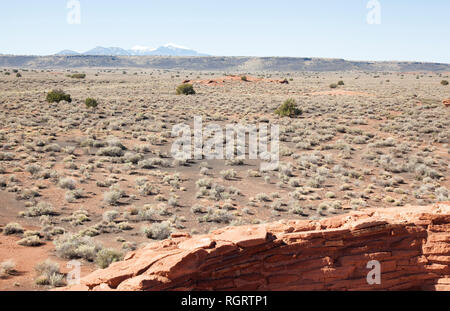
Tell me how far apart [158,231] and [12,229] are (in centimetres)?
494

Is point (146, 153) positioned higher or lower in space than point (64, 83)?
lower

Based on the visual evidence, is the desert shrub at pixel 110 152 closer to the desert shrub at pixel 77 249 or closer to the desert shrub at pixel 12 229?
the desert shrub at pixel 12 229

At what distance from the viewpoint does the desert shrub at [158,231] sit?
1198 cm

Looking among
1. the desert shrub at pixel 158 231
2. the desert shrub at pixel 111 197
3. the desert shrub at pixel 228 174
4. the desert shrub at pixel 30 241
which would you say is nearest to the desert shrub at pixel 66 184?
the desert shrub at pixel 111 197

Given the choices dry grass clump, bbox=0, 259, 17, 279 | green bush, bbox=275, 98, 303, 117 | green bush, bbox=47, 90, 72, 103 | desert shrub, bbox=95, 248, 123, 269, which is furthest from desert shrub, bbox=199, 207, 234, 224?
green bush, bbox=47, 90, 72, 103

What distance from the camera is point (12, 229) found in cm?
1158

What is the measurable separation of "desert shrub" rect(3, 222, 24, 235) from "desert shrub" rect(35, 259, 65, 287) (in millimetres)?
3368

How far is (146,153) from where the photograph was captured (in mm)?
23797

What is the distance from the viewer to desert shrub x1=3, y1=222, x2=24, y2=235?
1149 cm
